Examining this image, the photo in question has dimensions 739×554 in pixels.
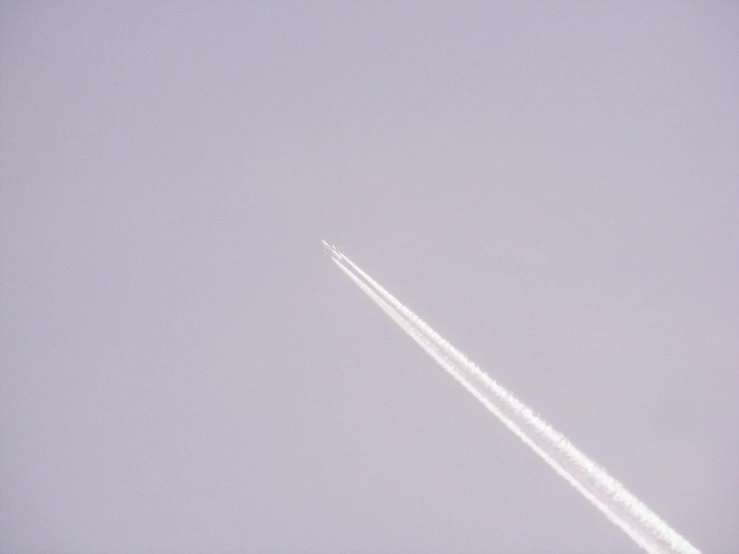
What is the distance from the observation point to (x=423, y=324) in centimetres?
4525

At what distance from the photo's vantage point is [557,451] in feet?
123

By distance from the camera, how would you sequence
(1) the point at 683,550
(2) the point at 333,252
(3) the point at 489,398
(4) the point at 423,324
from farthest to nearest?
1. (2) the point at 333,252
2. (4) the point at 423,324
3. (3) the point at 489,398
4. (1) the point at 683,550

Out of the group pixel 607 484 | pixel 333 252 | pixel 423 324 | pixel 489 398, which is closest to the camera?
pixel 607 484

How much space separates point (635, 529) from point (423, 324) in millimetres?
18042

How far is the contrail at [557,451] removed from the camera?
33688 mm

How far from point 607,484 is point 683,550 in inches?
195

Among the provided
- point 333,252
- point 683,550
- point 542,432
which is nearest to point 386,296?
point 333,252

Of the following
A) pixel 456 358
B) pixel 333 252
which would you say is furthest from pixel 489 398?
pixel 333 252

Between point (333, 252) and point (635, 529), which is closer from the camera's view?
point (635, 529)

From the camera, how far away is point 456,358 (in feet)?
141

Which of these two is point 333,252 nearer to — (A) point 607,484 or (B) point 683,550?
(A) point 607,484

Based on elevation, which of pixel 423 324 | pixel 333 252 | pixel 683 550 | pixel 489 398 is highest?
pixel 333 252

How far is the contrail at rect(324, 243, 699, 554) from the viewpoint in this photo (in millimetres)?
33688

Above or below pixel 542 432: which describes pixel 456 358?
above
